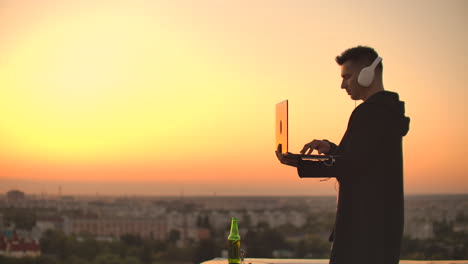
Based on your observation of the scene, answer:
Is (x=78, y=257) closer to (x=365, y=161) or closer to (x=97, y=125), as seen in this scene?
(x=97, y=125)

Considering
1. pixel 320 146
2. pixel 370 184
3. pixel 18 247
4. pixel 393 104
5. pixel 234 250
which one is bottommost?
pixel 18 247

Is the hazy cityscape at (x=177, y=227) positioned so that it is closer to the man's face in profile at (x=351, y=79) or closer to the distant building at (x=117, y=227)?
the distant building at (x=117, y=227)

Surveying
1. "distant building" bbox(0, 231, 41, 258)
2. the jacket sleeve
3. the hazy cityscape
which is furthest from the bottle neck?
"distant building" bbox(0, 231, 41, 258)

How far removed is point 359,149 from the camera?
1.51 meters

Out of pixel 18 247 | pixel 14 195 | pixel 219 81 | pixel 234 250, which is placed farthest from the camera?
pixel 18 247

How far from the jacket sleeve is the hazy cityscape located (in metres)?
5.61

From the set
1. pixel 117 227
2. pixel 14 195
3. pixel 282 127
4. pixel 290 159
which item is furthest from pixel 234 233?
pixel 117 227

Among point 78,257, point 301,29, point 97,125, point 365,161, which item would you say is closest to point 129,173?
point 97,125

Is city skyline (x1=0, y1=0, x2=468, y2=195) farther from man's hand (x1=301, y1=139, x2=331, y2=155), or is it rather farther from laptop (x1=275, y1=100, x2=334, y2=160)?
man's hand (x1=301, y1=139, x2=331, y2=155)

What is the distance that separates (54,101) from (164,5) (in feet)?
10.5

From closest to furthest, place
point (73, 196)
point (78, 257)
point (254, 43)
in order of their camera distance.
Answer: point (254, 43) → point (73, 196) → point (78, 257)

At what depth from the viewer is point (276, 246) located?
1110 centimetres

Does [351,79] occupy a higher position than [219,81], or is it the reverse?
[219,81]

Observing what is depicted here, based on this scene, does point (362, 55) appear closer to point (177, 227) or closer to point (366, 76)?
point (366, 76)
